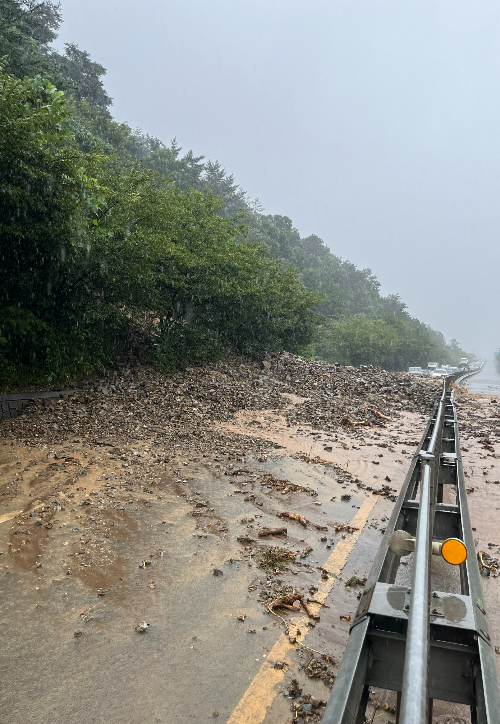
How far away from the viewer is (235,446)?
32.3ft

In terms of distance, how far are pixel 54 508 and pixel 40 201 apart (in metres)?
6.47

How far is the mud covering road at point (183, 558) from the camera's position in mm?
3139

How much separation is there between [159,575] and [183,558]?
1.35 feet

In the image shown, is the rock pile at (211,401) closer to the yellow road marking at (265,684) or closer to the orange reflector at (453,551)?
the yellow road marking at (265,684)

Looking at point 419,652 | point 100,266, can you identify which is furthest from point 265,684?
point 100,266

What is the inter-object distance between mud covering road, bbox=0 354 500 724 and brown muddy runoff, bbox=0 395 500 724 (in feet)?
0.05

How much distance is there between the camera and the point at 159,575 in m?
4.54

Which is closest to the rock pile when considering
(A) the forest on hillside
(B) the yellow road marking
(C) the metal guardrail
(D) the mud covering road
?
(D) the mud covering road

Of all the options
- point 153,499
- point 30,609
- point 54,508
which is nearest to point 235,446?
point 153,499

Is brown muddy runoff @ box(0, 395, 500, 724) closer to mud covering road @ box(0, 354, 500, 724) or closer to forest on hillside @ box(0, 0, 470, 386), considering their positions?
mud covering road @ box(0, 354, 500, 724)

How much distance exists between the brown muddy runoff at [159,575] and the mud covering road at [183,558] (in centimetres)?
2

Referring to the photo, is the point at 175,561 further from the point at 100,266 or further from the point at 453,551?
the point at 100,266

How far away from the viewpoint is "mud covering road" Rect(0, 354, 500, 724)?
3139mm

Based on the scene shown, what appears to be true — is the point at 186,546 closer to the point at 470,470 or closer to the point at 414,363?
the point at 470,470
